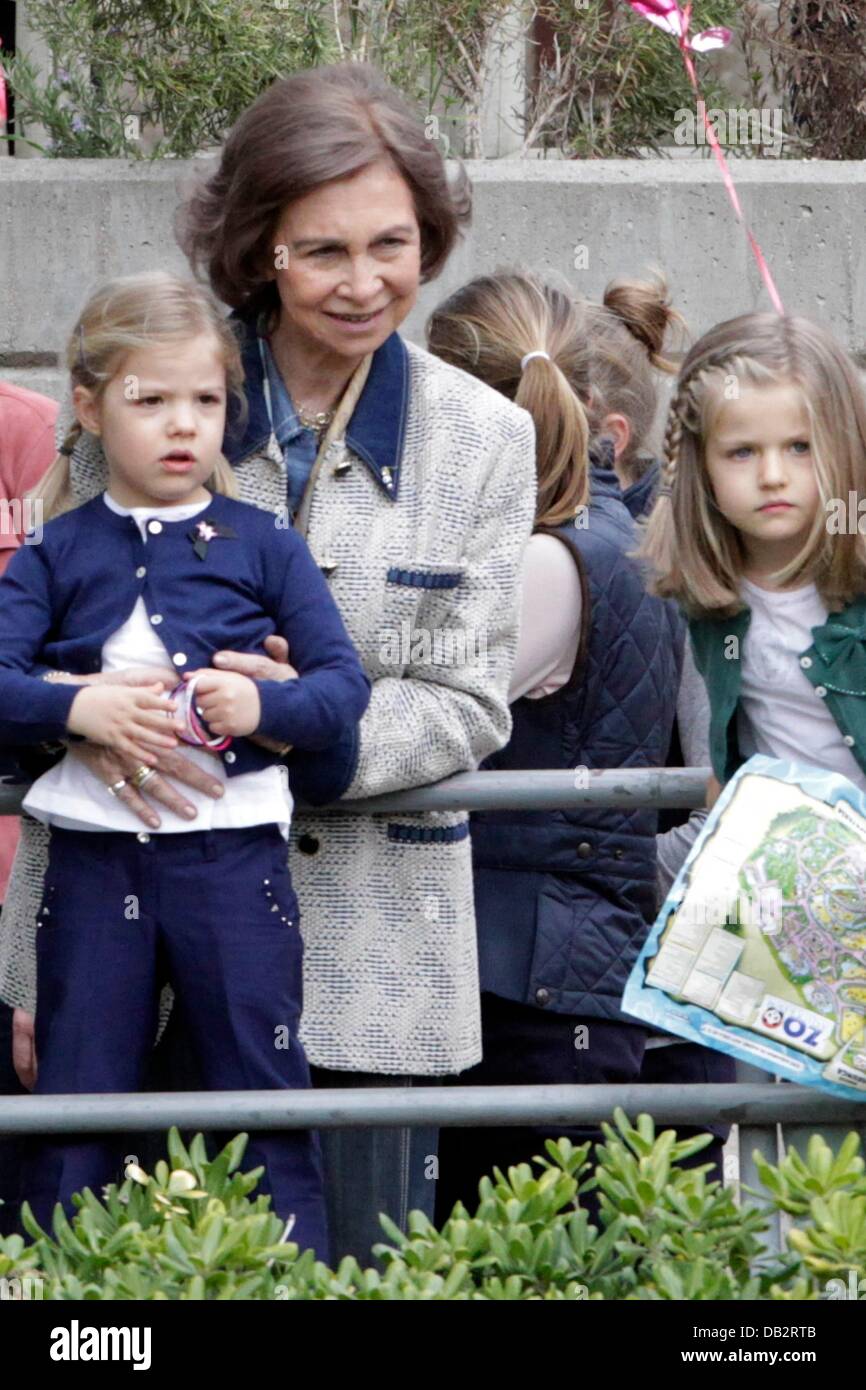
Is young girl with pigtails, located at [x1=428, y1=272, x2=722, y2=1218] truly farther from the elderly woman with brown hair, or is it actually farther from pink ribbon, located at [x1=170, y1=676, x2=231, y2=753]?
pink ribbon, located at [x1=170, y1=676, x2=231, y2=753]

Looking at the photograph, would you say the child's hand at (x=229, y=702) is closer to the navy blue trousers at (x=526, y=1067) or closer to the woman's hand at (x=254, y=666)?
the woman's hand at (x=254, y=666)

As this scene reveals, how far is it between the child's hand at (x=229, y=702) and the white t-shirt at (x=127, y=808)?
8cm

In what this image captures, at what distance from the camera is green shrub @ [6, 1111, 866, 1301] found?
7.26ft

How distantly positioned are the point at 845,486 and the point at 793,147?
4.57 metres

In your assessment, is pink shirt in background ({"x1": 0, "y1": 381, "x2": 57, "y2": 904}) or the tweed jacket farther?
pink shirt in background ({"x1": 0, "y1": 381, "x2": 57, "y2": 904})

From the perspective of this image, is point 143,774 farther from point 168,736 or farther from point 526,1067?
point 526,1067

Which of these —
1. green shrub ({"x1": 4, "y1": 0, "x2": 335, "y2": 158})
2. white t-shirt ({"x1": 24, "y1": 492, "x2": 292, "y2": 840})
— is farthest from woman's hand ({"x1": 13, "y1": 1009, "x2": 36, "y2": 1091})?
green shrub ({"x1": 4, "y1": 0, "x2": 335, "y2": 158})

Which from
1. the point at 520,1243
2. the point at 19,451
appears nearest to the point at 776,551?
the point at 520,1243

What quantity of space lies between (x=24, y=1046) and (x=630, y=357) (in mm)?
1633

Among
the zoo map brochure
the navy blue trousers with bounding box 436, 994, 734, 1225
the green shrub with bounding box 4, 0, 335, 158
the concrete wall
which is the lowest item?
the navy blue trousers with bounding box 436, 994, 734, 1225

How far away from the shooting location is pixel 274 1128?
280cm

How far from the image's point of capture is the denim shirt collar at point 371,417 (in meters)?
3.20

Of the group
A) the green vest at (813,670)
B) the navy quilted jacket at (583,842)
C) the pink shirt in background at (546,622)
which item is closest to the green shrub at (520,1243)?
the green vest at (813,670)
